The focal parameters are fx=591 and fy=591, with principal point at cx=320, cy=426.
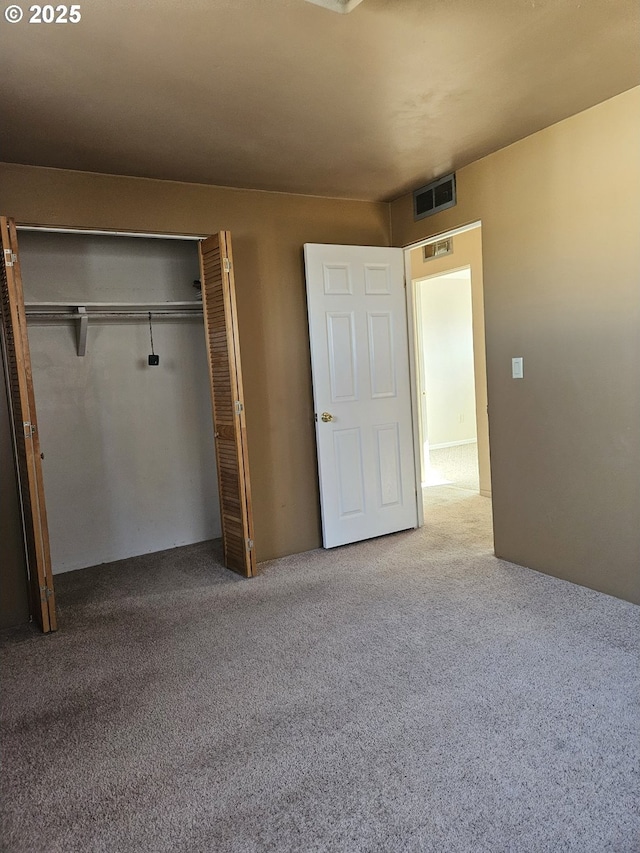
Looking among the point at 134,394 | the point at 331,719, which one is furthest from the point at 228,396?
the point at 331,719

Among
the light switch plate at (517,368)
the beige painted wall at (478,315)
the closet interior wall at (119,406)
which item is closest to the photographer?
the light switch plate at (517,368)

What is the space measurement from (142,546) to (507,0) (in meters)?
3.92

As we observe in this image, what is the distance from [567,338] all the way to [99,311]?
3063 mm

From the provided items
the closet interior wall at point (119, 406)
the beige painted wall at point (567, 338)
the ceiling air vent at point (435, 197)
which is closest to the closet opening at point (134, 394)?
the closet interior wall at point (119, 406)

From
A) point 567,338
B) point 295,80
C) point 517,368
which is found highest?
point 295,80

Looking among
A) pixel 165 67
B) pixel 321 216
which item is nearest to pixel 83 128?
pixel 165 67

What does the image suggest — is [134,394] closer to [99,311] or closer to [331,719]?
[99,311]

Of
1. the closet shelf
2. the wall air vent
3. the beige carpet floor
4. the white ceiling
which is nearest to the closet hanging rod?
the closet shelf

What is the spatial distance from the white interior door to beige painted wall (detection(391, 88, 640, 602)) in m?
0.81

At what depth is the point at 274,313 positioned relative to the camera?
4.13 meters

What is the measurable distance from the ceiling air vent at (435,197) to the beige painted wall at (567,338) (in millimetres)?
105

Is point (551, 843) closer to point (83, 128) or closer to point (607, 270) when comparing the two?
point (607, 270)

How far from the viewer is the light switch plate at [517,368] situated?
3564 millimetres

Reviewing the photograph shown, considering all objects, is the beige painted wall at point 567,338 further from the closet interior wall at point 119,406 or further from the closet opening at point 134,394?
the closet interior wall at point 119,406
